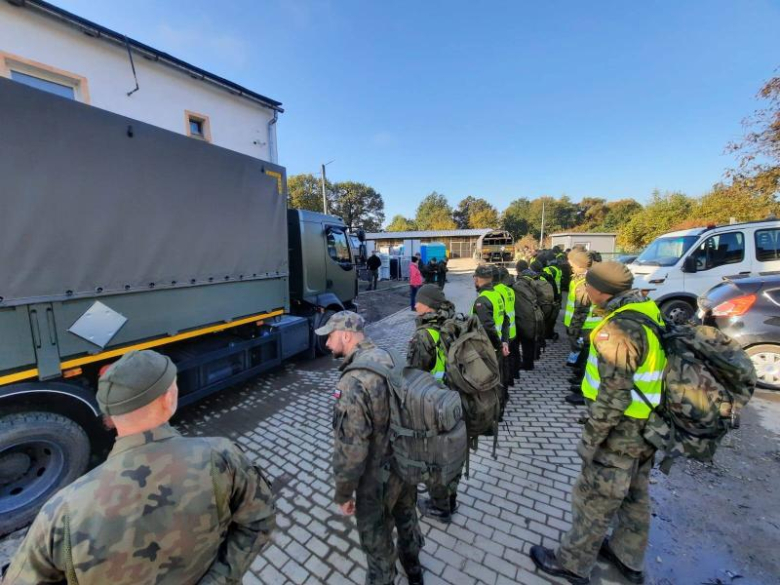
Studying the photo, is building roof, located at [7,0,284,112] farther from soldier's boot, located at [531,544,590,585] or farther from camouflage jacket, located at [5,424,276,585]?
soldier's boot, located at [531,544,590,585]

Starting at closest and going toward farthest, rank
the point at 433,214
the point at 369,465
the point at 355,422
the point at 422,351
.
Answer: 1. the point at 355,422
2. the point at 369,465
3. the point at 422,351
4. the point at 433,214

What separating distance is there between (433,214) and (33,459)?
220 feet

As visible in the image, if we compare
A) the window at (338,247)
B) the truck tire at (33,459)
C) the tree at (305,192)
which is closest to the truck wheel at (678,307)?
the window at (338,247)

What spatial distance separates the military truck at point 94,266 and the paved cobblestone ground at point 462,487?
781 millimetres

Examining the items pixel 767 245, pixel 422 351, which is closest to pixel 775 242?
pixel 767 245

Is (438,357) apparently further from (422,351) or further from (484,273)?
(484,273)

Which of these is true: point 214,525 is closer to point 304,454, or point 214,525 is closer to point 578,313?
point 304,454

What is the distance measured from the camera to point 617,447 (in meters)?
1.94

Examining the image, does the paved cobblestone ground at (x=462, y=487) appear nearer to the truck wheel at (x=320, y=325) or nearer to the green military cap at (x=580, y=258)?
the truck wheel at (x=320, y=325)

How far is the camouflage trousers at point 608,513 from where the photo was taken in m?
1.97

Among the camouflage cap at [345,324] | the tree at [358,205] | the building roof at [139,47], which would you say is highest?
the tree at [358,205]

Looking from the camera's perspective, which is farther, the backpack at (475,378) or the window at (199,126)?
the window at (199,126)

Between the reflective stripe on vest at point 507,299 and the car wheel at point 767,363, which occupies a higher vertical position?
the reflective stripe on vest at point 507,299

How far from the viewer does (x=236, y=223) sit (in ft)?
14.1
